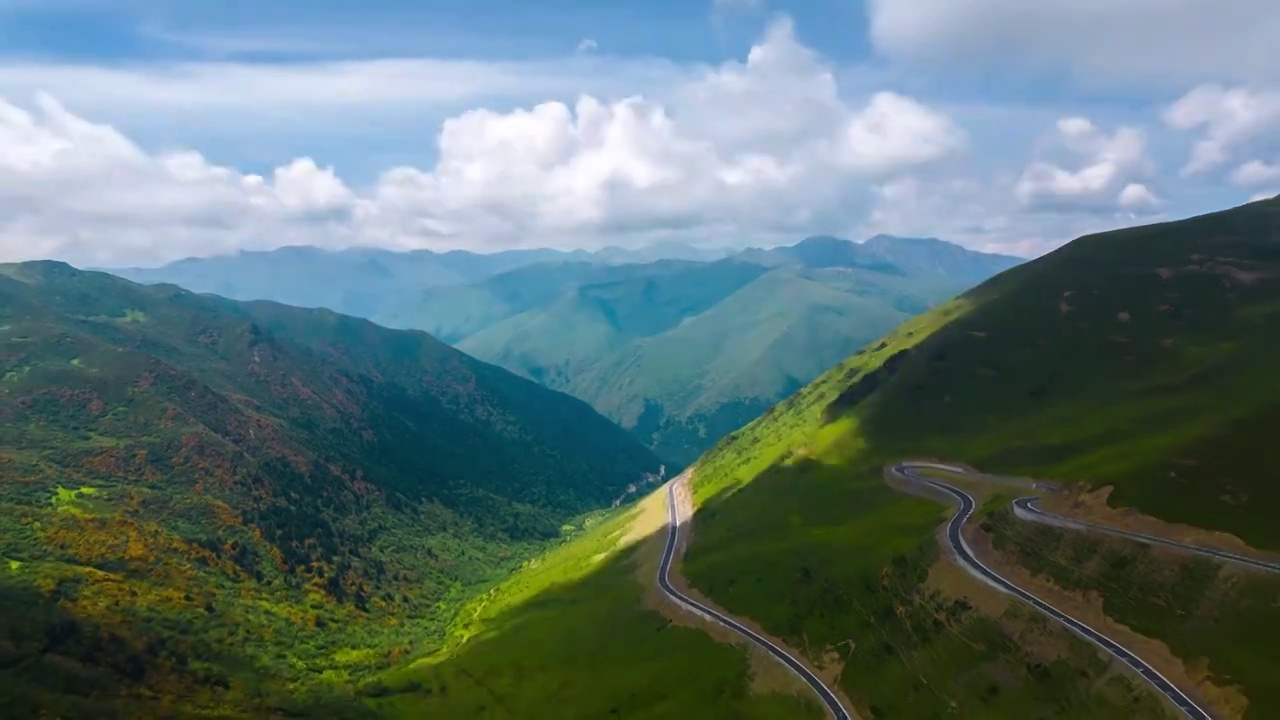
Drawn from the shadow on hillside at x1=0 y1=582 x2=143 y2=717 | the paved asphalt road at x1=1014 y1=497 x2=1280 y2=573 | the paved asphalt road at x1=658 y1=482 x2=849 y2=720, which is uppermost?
the paved asphalt road at x1=1014 y1=497 x2=1280 y2=573

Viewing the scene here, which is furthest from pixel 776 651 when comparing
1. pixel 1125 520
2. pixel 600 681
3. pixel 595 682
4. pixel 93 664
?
pixel 93 664

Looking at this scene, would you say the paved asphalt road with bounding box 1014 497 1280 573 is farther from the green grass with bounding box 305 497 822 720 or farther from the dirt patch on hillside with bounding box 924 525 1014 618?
the green grass with bounding box 305 497 822 720

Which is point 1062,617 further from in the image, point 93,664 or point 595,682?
point 93,664

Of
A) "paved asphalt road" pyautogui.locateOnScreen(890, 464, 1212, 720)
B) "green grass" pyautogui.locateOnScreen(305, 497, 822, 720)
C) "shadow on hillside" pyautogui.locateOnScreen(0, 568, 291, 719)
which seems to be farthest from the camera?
"green grass" pyautogui.locateOnScreen(305, 497, 822, 720)

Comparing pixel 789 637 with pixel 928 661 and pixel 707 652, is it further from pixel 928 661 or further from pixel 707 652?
pixel 928 661

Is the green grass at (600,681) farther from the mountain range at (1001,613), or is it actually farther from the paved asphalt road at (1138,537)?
the paved asphalt road at (1138,537)

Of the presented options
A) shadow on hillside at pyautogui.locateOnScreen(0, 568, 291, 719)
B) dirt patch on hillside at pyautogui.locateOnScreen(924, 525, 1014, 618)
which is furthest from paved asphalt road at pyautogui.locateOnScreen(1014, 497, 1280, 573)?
shadow on hillside at pyautogui.locateOnScreen(0, 568, 291, 719)
